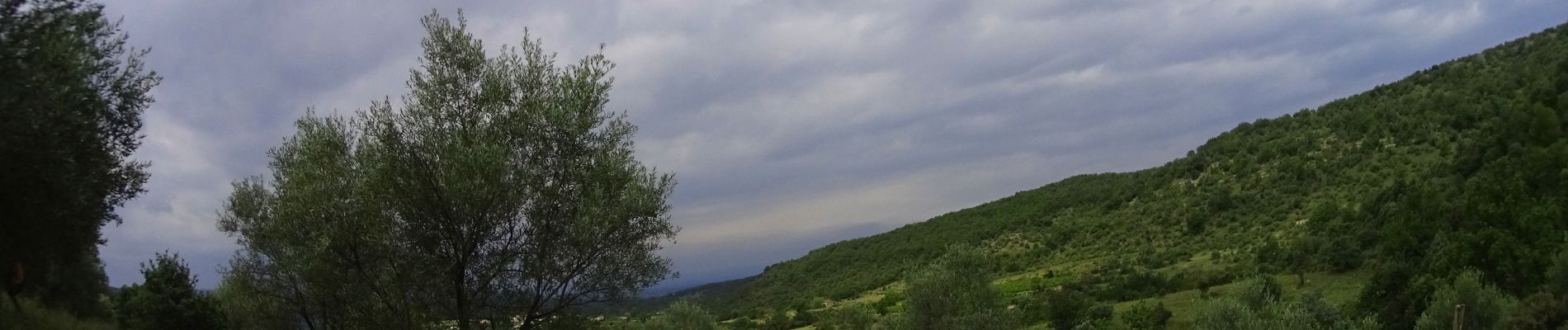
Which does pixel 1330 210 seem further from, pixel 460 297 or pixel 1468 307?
pixel 460 297

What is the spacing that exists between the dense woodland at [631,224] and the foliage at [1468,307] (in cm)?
9

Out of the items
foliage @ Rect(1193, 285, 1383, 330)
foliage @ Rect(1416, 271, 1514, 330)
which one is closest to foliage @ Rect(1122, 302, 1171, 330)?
foliage @ Rect(1193, 285, 1383, 330)

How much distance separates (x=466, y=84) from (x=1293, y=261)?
46.5 meters

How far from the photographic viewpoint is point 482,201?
424 inches

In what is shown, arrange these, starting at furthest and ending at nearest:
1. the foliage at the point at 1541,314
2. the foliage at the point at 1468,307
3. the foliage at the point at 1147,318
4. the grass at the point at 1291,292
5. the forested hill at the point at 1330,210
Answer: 1. the foliage at the point at 1147,318
2. the grass at the point at 1291,292
3. the forested hill at the point at 1330,210
4. the foliage at the point at 1468,307
5. the foliage at the point at 1541,314

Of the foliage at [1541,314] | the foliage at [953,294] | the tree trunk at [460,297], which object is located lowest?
the foliage at [1541,314]

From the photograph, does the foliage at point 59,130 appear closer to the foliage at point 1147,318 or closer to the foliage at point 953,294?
the foliage at point 953,294

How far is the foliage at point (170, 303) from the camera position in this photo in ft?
97.6

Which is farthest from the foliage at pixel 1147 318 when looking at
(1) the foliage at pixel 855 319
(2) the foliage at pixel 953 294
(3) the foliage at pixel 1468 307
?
(1) the foliage at pixel 855 319

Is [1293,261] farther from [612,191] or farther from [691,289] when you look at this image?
[612,191]

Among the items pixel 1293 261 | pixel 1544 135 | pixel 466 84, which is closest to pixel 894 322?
pixel 466 84

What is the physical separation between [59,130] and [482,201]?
22.2ft

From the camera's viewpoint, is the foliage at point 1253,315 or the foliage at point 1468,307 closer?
the foliage at point 1253,315

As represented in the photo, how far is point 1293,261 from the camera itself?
145ft
